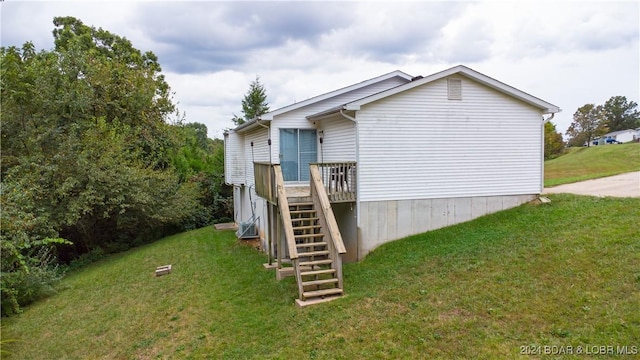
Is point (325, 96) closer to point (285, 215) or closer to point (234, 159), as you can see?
point (285, 215)

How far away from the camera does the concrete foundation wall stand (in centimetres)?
1034

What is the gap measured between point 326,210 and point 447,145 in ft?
13.7

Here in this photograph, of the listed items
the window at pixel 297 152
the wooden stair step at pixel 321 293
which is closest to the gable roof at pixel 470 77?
the window at pixel 297 152

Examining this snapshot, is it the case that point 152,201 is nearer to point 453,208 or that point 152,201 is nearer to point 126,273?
point 126,273

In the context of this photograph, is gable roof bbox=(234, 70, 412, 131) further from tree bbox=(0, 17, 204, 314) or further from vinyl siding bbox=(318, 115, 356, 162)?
tree bbox=(0, 17, 204, 314)

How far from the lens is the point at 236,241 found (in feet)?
49.6

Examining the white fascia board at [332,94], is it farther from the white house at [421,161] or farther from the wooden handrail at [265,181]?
the wooden handrail at [265,181]

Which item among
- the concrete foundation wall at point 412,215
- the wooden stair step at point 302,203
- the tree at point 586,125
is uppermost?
the tree at point 586,125

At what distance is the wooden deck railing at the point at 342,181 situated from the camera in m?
10.1

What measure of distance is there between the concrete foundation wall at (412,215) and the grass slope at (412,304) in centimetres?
30

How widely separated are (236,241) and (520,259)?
A: 404 inches

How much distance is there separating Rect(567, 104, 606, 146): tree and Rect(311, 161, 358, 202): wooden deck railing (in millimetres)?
52128

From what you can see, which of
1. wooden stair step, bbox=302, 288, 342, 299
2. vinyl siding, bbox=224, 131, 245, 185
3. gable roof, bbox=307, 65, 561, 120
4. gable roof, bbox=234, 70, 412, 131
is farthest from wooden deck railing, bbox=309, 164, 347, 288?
vinyl siding, bbox=224, 131, 245, 185

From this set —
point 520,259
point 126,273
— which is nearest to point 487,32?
point 520,259
